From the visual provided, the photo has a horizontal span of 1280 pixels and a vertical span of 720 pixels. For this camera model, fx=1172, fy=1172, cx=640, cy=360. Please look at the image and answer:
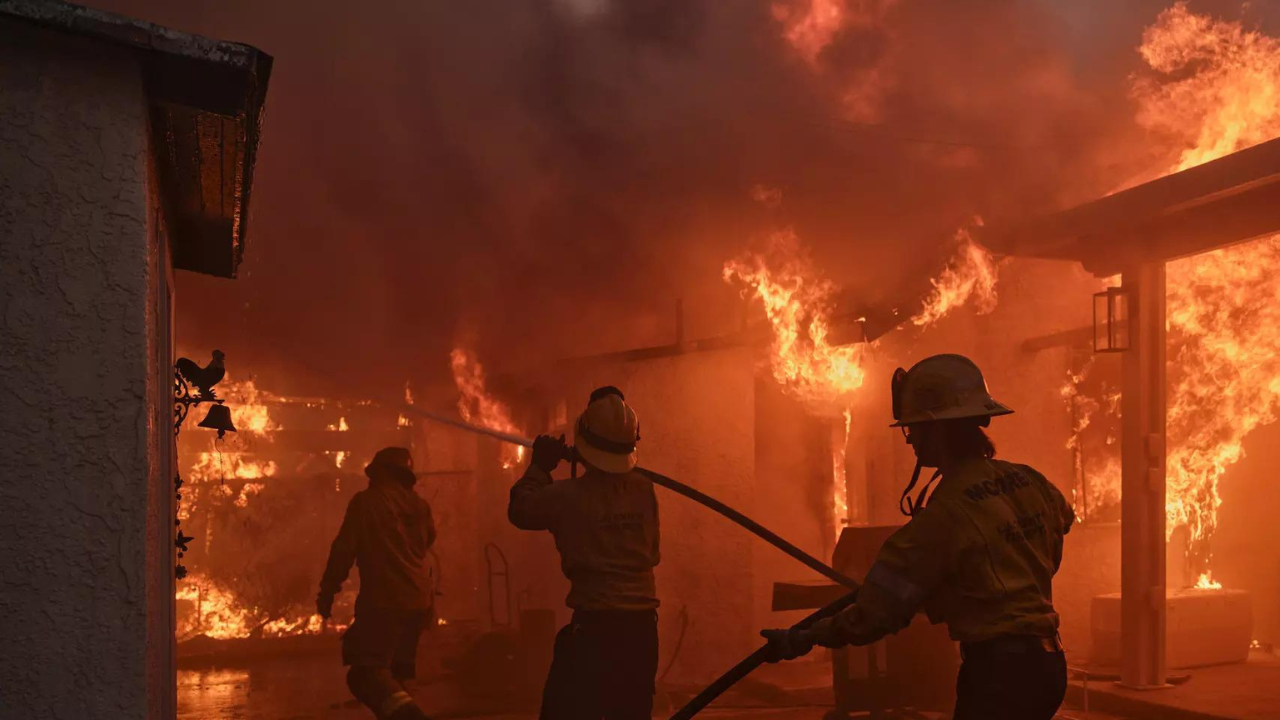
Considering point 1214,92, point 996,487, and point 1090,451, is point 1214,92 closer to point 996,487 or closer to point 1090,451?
point 1090,451

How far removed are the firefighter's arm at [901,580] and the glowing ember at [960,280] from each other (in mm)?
7946

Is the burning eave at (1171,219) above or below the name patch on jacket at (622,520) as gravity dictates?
above

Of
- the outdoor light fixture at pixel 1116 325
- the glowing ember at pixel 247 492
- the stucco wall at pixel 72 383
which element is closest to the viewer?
the stucco wall at pixel 72 383

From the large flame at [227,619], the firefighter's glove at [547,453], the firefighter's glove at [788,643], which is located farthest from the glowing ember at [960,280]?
the firefighter's glove at [788,643]

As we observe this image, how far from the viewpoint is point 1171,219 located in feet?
29.1

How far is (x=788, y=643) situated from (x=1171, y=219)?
6.78 metres

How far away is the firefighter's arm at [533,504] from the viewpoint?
520cm

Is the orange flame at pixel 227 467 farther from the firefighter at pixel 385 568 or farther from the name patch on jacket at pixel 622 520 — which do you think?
the name patch on jacket at pixel 622 520

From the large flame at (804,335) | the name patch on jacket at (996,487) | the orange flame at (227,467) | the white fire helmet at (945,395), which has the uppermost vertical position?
the large flame at (804,335)

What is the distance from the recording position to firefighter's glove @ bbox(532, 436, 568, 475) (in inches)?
207

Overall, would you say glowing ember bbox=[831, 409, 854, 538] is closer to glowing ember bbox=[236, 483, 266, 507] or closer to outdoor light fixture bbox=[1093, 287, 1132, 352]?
outdoor light fixture bbox=[1093, 287, 1132, 352]

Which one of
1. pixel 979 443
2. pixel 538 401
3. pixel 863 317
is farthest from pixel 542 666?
pixel 979 443

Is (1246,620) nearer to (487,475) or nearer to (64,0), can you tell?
(487,475)

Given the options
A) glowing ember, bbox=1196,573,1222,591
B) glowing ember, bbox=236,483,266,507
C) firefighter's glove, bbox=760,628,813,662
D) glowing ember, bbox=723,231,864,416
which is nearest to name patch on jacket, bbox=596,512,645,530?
firefighter's glove, bbox=760,628,813,662
